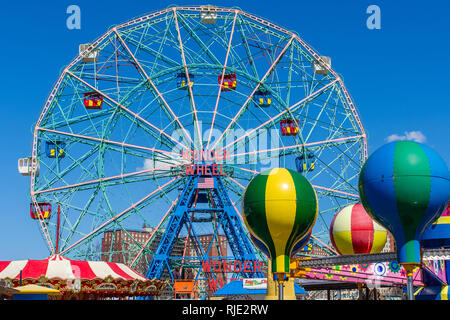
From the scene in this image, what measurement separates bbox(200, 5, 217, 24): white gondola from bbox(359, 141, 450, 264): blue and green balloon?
25.9 meters

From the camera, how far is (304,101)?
141ft

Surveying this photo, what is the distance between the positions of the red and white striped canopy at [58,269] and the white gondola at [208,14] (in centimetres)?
1870

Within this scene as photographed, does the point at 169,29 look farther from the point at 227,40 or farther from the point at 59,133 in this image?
the point at 59,133

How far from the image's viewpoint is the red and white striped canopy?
28.7 metres

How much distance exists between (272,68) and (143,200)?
12.7 meters

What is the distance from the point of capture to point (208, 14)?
42.4m

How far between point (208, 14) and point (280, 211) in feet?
85.1

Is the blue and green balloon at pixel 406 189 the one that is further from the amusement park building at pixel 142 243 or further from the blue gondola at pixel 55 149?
the blue gondola at pixel 55 149

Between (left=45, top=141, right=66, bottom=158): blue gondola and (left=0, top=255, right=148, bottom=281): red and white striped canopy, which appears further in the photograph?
Result: (left=45, top=141, right=66, bottom=158): blue gondola

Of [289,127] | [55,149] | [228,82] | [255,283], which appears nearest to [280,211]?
[255,283]

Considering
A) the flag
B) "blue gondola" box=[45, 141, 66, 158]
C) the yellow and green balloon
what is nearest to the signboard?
the flag

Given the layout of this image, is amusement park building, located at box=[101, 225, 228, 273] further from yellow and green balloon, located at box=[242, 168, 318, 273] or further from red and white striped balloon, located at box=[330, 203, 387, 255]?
yellow and green balloon, located at box=[242, 168, 318, 273]
